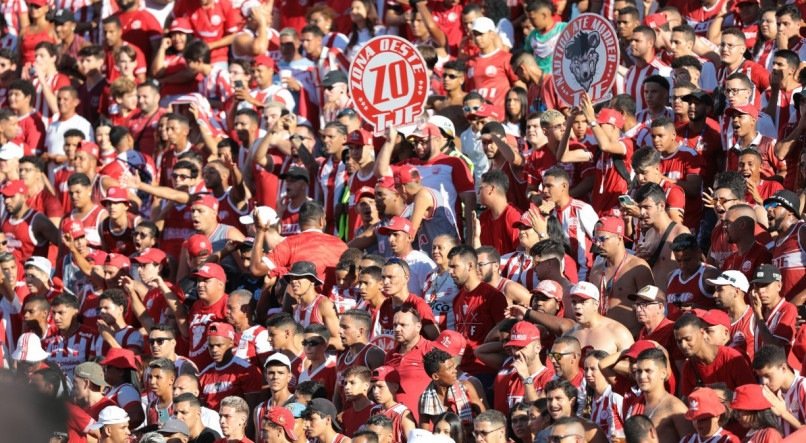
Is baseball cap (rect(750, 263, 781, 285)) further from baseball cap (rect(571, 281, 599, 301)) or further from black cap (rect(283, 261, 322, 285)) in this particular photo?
black cap (rect(283, 261, 322, 285))

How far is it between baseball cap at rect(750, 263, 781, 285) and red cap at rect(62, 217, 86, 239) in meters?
6.15

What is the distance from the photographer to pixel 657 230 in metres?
8.98

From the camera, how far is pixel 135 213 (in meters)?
12.7

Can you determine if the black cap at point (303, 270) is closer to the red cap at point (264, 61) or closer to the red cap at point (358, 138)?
the red cap at point (358, 138)

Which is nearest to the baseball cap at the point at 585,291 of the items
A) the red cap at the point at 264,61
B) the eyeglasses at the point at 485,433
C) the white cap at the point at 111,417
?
the eyeglasses at the point at 485,433

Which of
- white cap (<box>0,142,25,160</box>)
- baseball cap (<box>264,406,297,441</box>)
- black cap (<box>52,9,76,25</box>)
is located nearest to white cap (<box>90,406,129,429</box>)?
baseball cap (<box>264,406,297,441</box>)

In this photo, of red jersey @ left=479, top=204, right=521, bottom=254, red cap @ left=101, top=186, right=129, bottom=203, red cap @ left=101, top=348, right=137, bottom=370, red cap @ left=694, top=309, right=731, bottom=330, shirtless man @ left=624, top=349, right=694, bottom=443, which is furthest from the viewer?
red cap @ left=101, top=186, right=129, bottom=203

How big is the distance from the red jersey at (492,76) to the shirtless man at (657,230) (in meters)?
3.70

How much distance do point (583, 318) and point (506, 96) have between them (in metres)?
4.35

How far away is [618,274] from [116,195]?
15.9 feet

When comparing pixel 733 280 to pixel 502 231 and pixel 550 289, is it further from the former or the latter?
pixel 502 231

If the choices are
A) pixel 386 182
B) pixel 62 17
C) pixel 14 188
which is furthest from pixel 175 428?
pixel 62 17

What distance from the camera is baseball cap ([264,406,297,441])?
26.8ft

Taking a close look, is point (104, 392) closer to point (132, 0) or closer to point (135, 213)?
point (135, 213)
